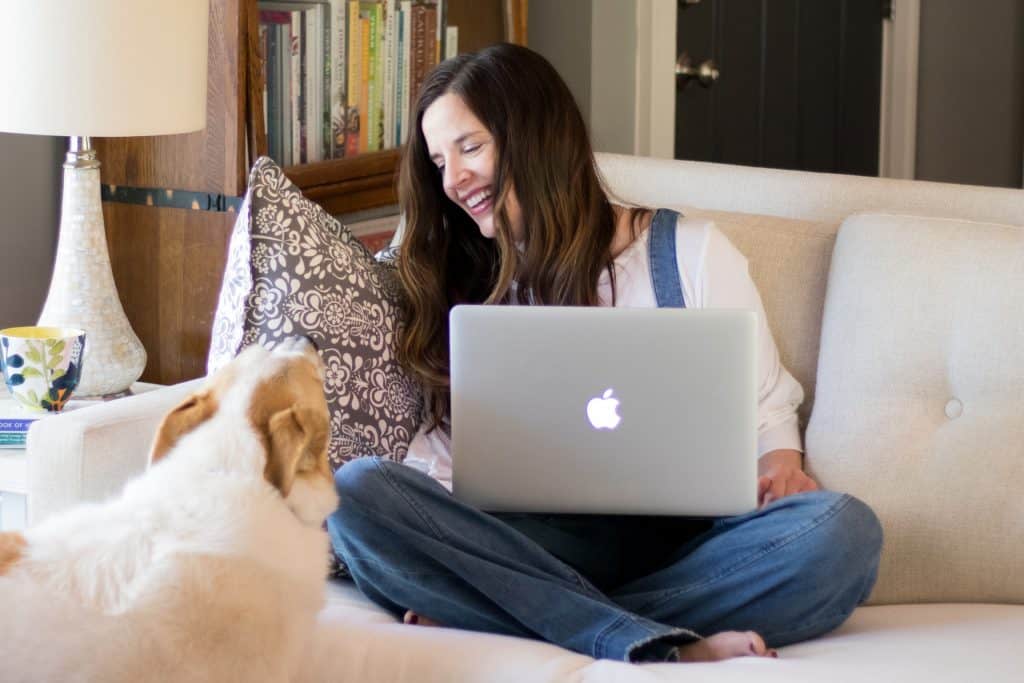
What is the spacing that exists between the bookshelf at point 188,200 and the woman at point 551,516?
0.40 m

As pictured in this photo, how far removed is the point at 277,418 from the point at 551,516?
58cm

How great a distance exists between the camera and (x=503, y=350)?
172cm

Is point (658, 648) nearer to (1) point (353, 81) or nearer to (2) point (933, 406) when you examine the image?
(2) point (933, 406)

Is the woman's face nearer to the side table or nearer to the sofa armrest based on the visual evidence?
the sofa armrest

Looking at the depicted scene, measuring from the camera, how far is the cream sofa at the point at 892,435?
1.70m

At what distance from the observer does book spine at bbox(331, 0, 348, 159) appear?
276 cm

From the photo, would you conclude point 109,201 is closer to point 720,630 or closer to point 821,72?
point 720,630

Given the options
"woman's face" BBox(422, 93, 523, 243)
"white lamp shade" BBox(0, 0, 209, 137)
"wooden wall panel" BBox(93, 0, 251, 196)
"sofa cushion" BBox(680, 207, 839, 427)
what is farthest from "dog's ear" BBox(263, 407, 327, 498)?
"wooden wall panel" BBox(93, 0, 251, 196)

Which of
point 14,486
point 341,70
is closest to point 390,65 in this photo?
point 341,70

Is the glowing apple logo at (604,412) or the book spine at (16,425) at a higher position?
the glowing apple logo at (604,412)

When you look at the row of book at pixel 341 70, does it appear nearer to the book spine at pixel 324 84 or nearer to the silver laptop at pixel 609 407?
the book spine at pixel 324 84

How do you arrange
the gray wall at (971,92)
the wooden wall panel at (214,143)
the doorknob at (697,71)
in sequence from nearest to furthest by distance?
the wooden wall panel at (214,143) < the doorknob at (697,71) < the gray wall at (971,92)

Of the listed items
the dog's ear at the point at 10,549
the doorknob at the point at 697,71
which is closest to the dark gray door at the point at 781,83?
the doorknob at the point at 697,71

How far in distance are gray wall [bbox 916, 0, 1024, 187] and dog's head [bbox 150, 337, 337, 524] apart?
362 centimetres
